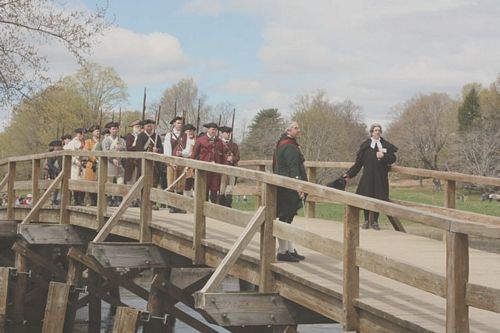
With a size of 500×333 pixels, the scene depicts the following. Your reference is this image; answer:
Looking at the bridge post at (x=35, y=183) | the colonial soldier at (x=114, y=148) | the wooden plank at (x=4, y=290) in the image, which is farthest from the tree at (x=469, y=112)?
the wooden plank at (x=4, y=290)

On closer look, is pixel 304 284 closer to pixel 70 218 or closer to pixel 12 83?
pixel 70 218

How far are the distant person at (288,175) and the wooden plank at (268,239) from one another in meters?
0.48

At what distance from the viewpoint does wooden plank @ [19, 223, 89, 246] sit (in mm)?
14070

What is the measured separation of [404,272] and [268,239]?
2.10 m

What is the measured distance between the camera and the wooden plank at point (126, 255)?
11.3 metres

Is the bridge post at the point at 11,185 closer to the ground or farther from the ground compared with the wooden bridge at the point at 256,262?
farther from the ground

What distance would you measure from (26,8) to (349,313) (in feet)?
57.8

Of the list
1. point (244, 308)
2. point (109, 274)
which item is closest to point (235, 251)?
point (244, 308)

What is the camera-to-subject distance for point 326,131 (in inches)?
2795

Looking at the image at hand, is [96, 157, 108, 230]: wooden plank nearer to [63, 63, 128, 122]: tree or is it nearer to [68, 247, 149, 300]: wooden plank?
[68, 247, 149, 300]: wooden plank

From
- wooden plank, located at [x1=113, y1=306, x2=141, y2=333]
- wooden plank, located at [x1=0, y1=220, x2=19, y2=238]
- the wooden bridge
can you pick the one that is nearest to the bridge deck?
the wooden bridge

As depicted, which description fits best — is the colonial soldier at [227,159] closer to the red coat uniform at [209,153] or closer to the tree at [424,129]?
the red coat uniform at [209,153]

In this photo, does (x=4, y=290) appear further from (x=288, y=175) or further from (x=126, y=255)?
(x=288, y=175)

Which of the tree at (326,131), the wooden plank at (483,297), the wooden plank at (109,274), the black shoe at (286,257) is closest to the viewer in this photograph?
the wooden plank at (483,297)
